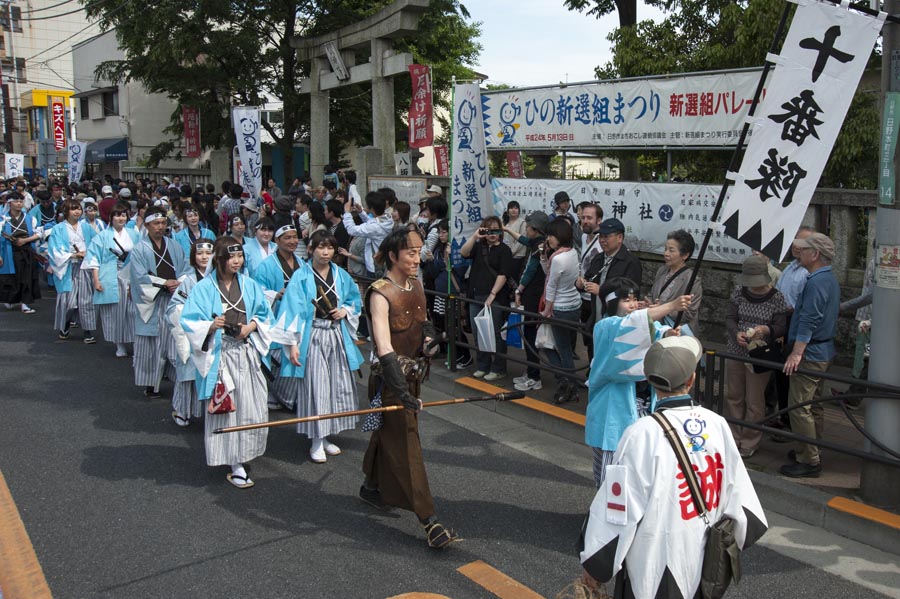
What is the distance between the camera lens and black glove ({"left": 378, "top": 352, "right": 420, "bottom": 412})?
14.6ft

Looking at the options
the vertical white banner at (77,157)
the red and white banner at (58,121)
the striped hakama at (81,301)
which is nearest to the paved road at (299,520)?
the striped hakama at (81,301)

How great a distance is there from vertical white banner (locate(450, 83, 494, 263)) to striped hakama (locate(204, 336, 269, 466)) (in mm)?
3349

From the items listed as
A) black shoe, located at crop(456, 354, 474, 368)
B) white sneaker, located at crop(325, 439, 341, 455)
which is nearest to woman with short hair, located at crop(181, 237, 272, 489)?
white sneaker, located at crop(325, 439, 341, 455)

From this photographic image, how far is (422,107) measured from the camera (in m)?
14.7

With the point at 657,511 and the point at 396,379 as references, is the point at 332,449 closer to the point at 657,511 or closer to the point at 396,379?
the point at 396,379

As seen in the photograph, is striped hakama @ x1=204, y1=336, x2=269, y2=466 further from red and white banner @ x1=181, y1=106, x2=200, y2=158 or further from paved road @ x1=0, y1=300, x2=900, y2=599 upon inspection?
red and white banner @ x1=181, y1=106, x2=200, y2=158

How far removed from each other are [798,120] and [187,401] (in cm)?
528

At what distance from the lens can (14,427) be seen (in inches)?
271

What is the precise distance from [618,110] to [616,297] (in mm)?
5377

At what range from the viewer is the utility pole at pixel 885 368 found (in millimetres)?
4684

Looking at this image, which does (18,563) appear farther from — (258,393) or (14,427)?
(14,427)

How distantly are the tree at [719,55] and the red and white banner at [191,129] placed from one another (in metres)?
14.7

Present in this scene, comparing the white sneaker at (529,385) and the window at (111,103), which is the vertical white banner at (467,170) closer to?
the white sneaker at (529,385)

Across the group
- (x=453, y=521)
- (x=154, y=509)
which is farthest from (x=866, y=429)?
(x=154, y=509)
